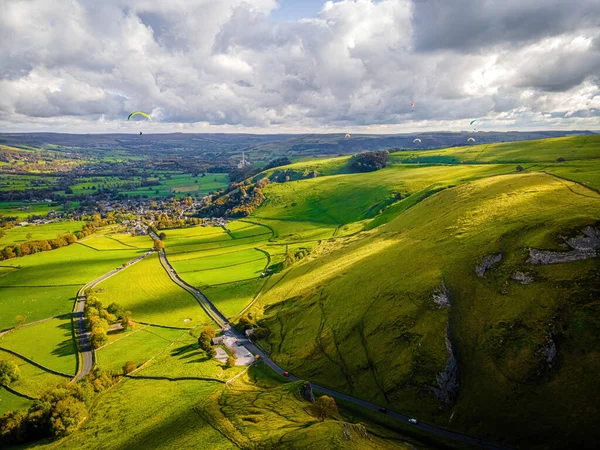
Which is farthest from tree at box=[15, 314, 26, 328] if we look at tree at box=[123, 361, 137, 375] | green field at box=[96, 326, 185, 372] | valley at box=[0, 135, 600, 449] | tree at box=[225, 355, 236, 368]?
tree at box=[225, 355, 236, 368]

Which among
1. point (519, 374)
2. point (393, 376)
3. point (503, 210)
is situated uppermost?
point (503, 210)

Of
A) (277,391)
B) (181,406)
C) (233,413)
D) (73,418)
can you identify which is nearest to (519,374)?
(277,391)

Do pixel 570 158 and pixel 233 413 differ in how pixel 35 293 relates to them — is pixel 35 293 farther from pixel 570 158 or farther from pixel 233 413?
pixel 570 158

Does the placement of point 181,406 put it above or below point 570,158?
below

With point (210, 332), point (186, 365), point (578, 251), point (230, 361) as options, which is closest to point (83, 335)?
point (210, 332)

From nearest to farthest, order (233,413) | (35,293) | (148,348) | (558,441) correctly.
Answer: (558,441)
(233,413)
(148,348)
(35,293)

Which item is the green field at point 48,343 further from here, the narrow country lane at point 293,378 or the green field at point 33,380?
the narrow country lane at point 293,378

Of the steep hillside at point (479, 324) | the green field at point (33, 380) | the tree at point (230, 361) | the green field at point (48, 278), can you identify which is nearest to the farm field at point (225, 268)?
the steep hillside at point (479, 324)

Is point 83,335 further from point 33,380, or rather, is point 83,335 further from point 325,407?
point 325,407
